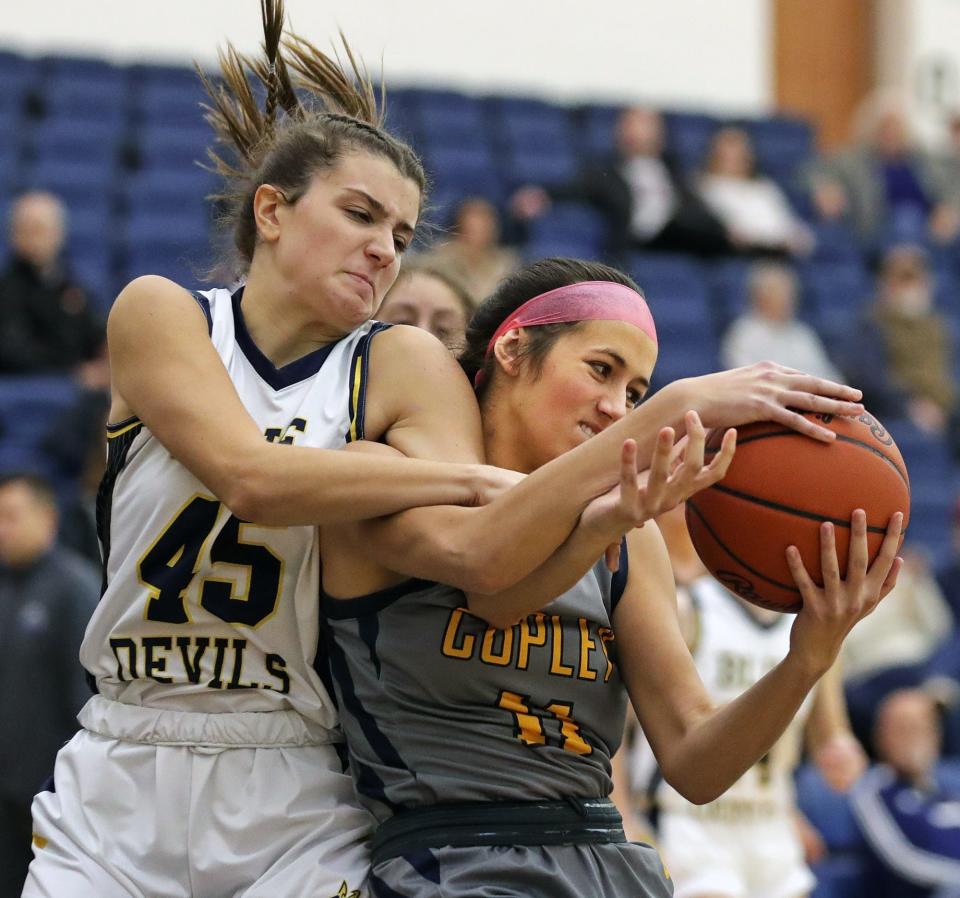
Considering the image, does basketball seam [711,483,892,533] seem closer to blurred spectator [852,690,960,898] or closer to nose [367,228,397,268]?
nose [367,228,397,268]

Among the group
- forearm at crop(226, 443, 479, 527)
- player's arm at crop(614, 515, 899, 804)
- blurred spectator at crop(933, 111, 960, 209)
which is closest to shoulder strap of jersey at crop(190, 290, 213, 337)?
forearm at crop(226, 443, 479, 527)

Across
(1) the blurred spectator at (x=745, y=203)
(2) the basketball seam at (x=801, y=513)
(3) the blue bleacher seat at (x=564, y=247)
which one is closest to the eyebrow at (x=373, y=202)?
(2) the basketball seam at (x=801, y=513)

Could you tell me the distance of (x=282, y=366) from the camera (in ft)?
9.24

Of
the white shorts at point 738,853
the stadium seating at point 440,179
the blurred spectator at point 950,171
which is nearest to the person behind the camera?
the white shorts at point 738,853

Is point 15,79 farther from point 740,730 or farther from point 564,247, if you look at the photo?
point 740,730

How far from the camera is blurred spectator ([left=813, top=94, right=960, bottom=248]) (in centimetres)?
1287

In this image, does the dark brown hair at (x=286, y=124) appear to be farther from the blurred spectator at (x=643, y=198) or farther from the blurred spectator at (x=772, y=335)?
the blurred spectator at (x=643, y=198)

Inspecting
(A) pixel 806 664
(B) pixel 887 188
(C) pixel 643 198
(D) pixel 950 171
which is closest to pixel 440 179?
(C) pixel 643 198

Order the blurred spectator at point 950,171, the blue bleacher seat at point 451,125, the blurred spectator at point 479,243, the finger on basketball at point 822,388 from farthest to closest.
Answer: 1. the blurred spectator at point 950,171
2. the blue bleacher seat at point 451,125
3. the blurred spectator at point 479,243
4. the finger on basketball at point 822,388

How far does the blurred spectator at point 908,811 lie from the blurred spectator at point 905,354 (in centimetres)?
398

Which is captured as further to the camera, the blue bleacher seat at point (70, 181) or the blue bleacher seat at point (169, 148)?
the blue bleacher seat at point (169, 148)

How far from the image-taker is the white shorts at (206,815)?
2.67 m

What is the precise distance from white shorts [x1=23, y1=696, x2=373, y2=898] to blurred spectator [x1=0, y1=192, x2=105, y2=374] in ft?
17.6

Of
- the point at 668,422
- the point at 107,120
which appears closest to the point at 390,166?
the point at 668,422
